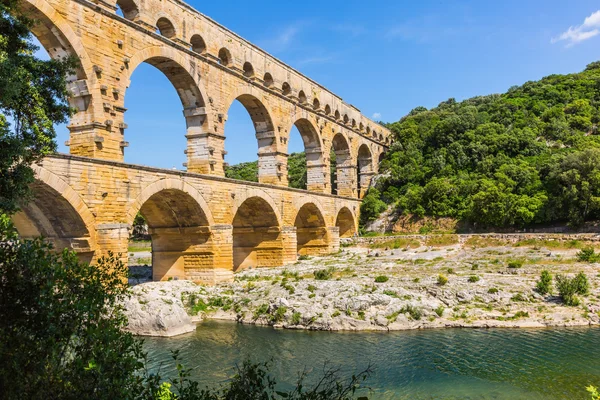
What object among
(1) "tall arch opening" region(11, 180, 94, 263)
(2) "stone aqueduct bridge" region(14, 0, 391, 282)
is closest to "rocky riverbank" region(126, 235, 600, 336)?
(2) "stone aqueduct bridge" region(14, 0, 391, 282)

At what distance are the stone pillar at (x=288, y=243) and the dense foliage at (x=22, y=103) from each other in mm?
21327

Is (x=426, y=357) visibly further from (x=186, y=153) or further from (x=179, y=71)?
(x=179, y=71)

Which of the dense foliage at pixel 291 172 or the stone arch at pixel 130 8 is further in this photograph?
the dense foliage at pixel 291 172

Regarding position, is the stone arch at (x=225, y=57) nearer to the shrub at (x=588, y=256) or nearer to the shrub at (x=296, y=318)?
the shrub at (x=296, y=318)

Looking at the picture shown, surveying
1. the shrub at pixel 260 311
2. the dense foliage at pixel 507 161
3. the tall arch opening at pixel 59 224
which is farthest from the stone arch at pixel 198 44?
the dense foliage at pixel 507 161

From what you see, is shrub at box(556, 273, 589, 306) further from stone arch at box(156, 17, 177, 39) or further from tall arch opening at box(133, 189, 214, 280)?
stone arch at box(156, 17, 177, 39)

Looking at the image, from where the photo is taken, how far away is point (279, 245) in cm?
2994

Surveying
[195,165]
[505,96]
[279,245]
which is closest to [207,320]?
[195,165]

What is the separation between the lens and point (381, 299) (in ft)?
61.3

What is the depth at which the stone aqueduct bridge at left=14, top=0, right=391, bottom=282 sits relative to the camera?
57.4 feet

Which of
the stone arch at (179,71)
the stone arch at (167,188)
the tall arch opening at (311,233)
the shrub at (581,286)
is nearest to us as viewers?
the shrub at (581,286)

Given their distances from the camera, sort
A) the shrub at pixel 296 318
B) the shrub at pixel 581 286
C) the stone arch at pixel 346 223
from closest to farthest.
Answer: the shrub at pixel 296 318 < the shrub at pixel 581 286 < the stone arch at pixel 346 223

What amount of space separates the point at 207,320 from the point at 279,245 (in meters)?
10.5

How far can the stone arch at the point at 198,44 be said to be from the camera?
2541cm
